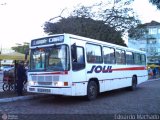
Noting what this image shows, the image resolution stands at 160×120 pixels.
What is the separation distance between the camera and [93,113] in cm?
1034

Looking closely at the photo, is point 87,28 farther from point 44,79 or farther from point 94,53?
point 44,79

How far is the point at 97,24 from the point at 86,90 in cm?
1819

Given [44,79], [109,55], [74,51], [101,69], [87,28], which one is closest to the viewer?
[74,51]

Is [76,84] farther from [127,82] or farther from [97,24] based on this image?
[97,24]

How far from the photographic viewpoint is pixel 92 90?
45.4 feet

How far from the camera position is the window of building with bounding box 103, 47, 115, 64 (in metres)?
15.5

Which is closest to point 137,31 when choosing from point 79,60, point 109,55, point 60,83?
point 109,55

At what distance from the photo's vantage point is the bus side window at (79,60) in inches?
496

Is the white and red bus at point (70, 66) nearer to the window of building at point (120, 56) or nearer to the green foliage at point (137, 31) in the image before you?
the window of building at point (120, 56)

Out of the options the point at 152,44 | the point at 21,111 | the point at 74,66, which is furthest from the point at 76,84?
the point at 152,44

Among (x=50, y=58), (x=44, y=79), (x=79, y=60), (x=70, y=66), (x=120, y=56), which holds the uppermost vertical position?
(x=120, y=56)

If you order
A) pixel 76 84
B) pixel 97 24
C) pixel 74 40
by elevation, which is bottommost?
pixel 76 84

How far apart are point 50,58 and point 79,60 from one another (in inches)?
51.6

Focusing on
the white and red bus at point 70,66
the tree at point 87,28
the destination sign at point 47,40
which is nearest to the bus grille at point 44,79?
the white and red bus at point 70,66
